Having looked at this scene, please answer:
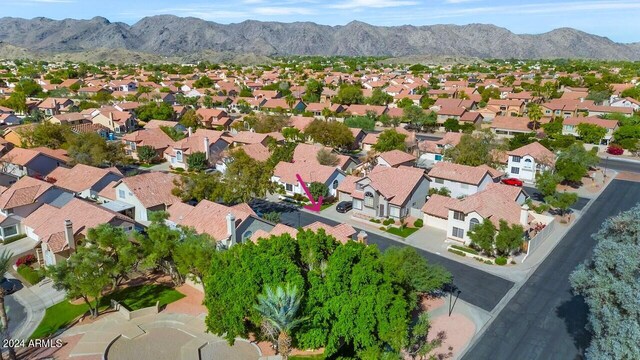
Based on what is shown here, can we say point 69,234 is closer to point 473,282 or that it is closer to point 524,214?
point 473,282

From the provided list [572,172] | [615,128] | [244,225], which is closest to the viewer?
[244,225]

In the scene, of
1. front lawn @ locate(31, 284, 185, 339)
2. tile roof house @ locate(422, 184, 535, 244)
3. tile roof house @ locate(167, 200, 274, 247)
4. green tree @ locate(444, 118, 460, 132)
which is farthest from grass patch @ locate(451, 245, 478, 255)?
green tree @ locate(444, 118, 460, 132)

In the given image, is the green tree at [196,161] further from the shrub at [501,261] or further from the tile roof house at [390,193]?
the shrub at [501,261]

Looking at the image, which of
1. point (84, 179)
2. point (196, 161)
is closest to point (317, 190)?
point (196, 161)

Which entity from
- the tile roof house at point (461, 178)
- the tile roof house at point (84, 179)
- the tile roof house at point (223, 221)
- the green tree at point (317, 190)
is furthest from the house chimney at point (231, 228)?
the tile roof house at point (461, 178)

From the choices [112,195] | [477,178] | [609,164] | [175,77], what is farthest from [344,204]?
[175,77]

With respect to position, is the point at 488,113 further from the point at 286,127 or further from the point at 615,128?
the point at 286,127
